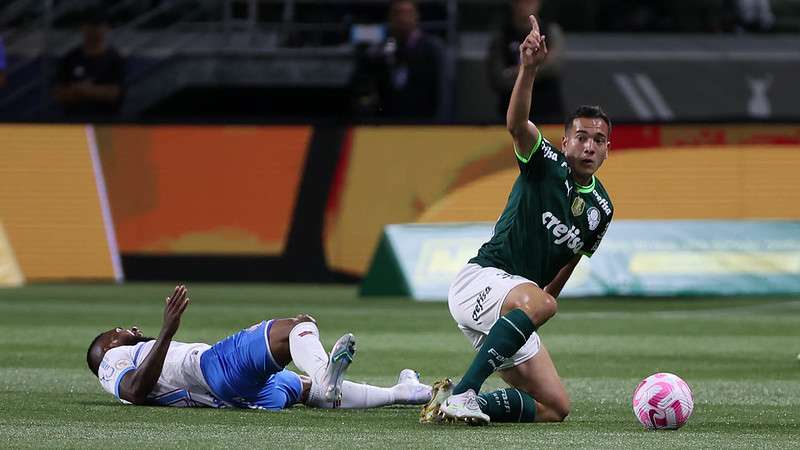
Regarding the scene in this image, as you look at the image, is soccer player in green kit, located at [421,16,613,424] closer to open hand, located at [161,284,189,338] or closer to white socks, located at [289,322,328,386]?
white socks, located at [289,322,328,386]

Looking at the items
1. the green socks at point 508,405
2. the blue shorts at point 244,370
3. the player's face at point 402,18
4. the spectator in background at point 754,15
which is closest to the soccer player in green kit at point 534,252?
the green socks at point 508,405

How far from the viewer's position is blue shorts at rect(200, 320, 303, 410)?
28.5 feet

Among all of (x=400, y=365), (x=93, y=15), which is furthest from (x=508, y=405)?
(x=93, y=15)

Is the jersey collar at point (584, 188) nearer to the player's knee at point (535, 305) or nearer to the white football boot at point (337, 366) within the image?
the player's knee at point (535, 305)

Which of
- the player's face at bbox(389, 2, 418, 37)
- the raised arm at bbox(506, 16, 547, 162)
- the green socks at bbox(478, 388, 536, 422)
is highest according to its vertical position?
the raised arm at bbox(506, 16, 547, 162)

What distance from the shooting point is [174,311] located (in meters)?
8.45

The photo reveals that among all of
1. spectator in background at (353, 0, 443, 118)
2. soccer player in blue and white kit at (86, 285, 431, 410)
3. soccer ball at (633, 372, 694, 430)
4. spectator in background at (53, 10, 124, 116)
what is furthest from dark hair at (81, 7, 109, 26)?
soccer ball at (633, 372, 694, 430)

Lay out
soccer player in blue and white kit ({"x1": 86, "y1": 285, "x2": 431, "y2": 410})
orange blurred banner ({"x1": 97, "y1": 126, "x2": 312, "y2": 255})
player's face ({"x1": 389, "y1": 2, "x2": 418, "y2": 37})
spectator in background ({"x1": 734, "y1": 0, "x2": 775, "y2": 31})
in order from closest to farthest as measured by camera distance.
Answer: soccer player in blue and white kit ({"x1": 86, "y1": 285, "x2": 431, "y2": 410}), orange blurred banner ({"x1": 97, "y1": 126, "x2": 312, "y2": 255}), player's face ({"x1": 389, "y1": 2, "x2": 418, "y2": 37}), spectator in background ({"x1": 734, "y1": 0, "x2": 775, "y2": 31})

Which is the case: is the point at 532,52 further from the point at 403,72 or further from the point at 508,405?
the point at 403,72

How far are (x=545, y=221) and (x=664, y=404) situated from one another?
3.85ft

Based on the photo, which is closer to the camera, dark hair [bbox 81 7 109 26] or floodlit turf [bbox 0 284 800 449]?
floodlit turf [bbox 0 284 800 449]

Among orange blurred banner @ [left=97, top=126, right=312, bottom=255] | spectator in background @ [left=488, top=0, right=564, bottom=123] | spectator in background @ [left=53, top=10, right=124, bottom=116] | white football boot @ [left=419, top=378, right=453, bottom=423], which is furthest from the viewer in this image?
spectator in background @ [left=53, top=10, right=124, bottom=116]

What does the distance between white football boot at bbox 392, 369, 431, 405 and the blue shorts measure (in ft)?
2.26

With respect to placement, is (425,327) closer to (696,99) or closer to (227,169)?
(227,169)
